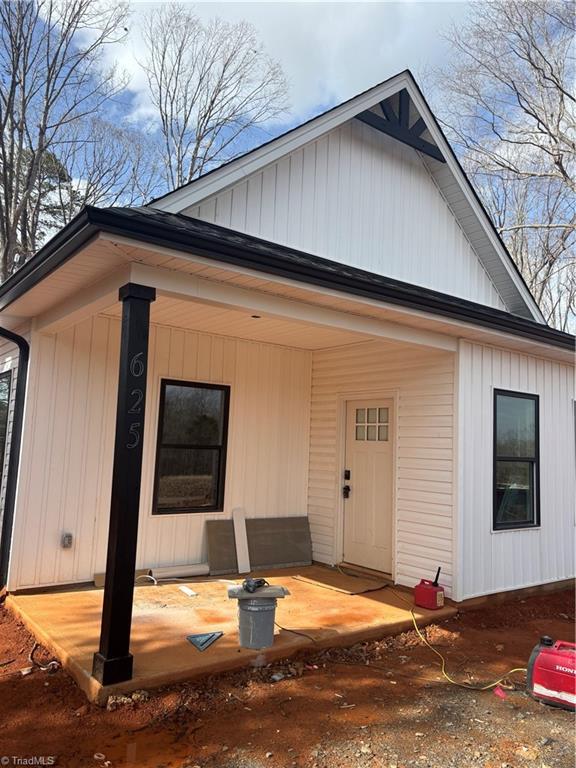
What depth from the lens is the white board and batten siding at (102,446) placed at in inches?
222

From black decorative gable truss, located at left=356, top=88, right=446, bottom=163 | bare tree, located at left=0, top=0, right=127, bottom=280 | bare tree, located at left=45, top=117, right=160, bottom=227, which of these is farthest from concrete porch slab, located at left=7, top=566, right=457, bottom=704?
bare tree, located at left=45, top=117, right=160, bottom=227

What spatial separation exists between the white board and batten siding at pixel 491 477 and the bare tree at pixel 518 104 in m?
8.89

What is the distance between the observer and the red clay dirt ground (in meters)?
3.06

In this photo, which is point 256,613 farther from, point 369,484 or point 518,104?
point 518,104

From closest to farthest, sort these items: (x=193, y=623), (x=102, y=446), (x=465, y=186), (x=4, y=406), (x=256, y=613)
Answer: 1. (x=256, y=613)
2. (x=193, y=623)
3. (x=102, y=446)
4. (x=4, y=406)
5. (x=465, y=186)

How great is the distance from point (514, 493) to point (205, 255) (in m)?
4.85

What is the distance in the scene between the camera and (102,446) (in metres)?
6.04

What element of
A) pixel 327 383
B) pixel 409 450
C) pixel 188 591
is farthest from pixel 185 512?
pixel 409 450

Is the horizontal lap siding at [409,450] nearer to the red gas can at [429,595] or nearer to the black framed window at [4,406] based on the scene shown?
the red gas can at [429,595]

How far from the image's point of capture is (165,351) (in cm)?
648

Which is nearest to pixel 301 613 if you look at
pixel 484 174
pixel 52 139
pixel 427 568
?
pixel 427 568

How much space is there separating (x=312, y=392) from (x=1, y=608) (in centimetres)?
441

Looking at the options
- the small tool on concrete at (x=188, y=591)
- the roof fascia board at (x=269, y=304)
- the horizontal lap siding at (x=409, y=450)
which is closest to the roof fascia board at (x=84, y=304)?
the roof fascia board at (x=269, y=304)

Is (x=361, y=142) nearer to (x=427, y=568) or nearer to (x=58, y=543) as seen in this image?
(x=427, y=568)
